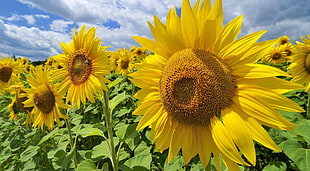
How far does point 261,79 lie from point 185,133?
24.0 inches

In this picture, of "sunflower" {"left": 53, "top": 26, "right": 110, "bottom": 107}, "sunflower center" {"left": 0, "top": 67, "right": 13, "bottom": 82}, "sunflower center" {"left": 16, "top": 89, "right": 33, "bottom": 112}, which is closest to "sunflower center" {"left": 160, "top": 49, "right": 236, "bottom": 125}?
"sunflower" {"left": 53, "top": 26, "right": 110, "bottom": 107}

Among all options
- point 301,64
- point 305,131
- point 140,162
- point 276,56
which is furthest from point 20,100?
point 276,56

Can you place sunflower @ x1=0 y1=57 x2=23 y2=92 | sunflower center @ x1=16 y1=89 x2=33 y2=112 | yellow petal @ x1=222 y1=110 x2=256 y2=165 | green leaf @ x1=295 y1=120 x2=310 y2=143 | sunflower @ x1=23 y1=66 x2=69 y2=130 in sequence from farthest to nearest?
sunflower @ x1=0 y1=57 x2=23 y2=92 < sunflower center @ x1=16 y1=89 x2=33 y2=112 < sunflower @ x1=23 y1=66 x2=69 y2=130 < green leaf @ x1=295 y1=120 x2=310 y2=143 < yellow petal @ x1=222 y1=110 x2=256 y2=165

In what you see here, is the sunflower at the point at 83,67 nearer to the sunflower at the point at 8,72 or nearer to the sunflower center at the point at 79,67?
the sunflower center at the point at 79,67

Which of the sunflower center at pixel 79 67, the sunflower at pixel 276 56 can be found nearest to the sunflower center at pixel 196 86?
the sunflower center at pixel 79 67

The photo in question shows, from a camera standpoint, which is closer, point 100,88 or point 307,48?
point 100,88

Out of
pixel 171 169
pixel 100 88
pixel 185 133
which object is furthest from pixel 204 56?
pixel 171 169

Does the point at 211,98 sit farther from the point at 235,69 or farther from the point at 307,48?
the point at 307,48

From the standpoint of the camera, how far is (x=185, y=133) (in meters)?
1.55

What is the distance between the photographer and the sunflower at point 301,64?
4051 mm

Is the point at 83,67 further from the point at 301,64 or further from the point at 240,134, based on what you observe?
the point at 301,64

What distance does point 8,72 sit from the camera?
6.68m

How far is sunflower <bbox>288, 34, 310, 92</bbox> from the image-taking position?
4.05 metres

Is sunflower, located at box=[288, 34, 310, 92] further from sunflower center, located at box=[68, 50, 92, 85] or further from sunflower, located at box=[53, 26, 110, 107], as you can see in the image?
sunflower center, located at box=[68, 50, 92, 85]
